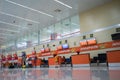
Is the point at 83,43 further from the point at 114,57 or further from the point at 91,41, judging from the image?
the point at 114,57

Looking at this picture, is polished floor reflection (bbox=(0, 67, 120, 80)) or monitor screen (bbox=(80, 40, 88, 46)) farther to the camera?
monitor screen (bbox=(80, 40, 88, 46))

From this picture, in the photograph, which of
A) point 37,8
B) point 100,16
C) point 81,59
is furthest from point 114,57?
point 37,8

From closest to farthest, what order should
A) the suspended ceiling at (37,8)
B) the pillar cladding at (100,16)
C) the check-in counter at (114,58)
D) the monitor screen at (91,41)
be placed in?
the check-in counter at (114,58) → the suspended ceiling at (37,8) → the pillar cladding at (100,16) → the monitor screen at (91,41)

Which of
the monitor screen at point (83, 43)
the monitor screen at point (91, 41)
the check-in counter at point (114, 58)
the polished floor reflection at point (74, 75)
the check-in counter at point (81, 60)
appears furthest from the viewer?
the monitor screen at point (83, 43)

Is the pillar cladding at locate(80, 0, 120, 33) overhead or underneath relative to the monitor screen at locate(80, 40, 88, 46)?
overhead

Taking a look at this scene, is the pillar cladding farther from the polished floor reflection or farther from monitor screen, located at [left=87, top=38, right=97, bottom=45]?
the polished floor reflection

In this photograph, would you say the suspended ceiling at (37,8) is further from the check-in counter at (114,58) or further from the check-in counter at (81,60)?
the check-in counter at (114,58)

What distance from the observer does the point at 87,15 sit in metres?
11.6

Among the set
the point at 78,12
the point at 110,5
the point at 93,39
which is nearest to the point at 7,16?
the point at 78,12

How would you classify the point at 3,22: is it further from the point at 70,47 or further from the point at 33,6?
the point at 70,47

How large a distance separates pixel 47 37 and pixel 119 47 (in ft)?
30.6

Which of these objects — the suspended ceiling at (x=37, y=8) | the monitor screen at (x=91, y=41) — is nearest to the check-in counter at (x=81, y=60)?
the monitor screen at (x=91, y=41)

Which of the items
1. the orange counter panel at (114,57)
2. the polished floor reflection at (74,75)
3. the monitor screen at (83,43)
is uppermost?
the monitor screen at (83,43)

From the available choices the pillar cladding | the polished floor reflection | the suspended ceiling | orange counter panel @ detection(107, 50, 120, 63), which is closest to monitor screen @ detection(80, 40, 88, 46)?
the pillar cladding
